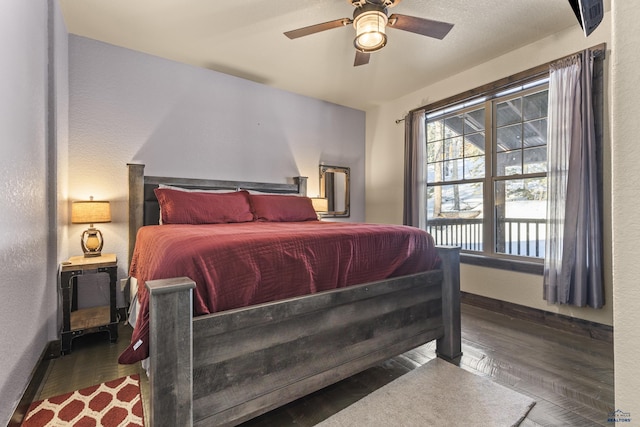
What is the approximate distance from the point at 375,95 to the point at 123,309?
394cm

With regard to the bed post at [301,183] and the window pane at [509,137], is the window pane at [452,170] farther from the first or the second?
the bed post at [301,183]

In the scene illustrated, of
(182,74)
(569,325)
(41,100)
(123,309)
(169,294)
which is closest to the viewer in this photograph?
(169,294)

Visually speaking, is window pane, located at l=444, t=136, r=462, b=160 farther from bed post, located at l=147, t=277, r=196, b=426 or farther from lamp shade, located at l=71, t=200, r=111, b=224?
lamp shade, located at l=71, t=200, r=111, b=224

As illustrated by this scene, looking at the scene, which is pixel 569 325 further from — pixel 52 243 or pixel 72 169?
pixel 72 169

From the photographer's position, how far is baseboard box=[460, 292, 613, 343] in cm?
241

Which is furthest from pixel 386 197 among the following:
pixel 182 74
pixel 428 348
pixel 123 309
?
pixel 123 309

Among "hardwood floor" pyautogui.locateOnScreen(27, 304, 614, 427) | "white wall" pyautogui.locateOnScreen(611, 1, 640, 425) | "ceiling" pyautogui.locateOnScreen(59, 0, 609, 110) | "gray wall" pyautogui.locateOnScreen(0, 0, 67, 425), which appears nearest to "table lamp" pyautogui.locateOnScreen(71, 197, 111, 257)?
"gray wall" pyautogui.locateOnScreen(0, 0, 67, 425)

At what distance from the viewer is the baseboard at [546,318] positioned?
7.92ft

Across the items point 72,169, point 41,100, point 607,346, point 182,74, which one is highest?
point 182,74

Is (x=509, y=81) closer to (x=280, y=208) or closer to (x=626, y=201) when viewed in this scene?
(x=280, y=208)

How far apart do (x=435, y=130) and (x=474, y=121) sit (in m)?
0.53

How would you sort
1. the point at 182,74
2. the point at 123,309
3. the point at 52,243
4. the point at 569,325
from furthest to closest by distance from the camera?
the point at 182,74
the point at 123,309
the point at 569,325
the point at 52,243

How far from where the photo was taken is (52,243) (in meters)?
2.18

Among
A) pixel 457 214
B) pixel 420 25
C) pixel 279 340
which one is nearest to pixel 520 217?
pixel 457 214
